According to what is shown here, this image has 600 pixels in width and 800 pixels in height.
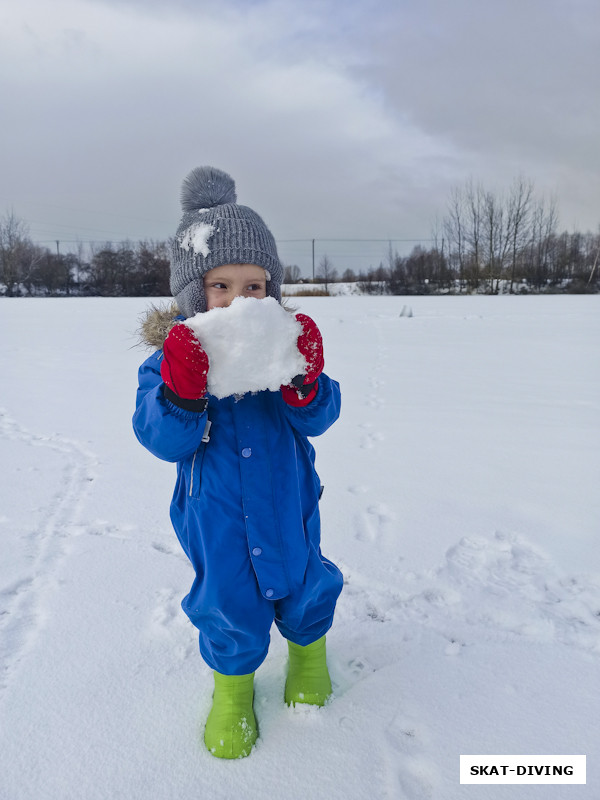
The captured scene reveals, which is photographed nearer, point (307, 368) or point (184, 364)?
point (184, 364)

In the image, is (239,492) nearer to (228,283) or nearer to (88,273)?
(228,283)

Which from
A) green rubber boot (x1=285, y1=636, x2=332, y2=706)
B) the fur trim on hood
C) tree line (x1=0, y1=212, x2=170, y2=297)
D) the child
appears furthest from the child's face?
tree line (x1=0, y1=212, x2=170, y2=297)

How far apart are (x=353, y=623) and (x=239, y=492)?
812 mm

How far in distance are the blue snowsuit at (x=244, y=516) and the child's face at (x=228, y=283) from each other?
235 mm

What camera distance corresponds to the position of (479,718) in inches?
57.6

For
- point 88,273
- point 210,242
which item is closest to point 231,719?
point 210,242

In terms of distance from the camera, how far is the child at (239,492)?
1.34 metres

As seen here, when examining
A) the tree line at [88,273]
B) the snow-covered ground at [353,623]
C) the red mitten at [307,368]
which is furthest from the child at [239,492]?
the tree line at [88,273]

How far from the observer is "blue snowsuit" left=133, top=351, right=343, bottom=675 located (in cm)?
136

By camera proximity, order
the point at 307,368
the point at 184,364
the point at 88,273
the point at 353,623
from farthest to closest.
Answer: the point at 88,273
the point at 353,623
the point at 307,368
the point at 184,364

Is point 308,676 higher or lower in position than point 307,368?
lower

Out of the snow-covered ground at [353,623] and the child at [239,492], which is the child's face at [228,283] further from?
the snow-covered ground at [353,623]

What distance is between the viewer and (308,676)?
1.52 metres

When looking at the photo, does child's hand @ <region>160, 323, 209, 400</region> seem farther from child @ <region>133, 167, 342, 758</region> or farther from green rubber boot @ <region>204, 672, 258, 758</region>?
green rubber boot @ <region>204, 672, 258, 758</region>
